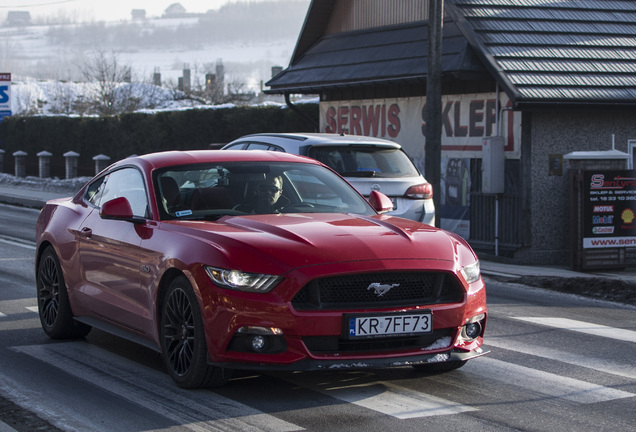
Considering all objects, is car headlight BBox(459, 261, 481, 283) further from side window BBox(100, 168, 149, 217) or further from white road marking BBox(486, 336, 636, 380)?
side window BBox(100, 168, 149, 217)

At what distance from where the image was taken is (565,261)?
1691cm

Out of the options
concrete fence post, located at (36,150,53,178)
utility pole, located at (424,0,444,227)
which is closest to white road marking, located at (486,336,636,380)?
utility pole, located at (424,0,444,227)

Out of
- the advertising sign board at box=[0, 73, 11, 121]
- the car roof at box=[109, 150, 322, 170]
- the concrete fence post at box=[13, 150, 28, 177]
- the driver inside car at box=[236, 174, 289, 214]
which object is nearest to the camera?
the driver inside car at box=[236, 174, 289, 214]

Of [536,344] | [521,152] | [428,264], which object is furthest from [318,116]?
[428,264]

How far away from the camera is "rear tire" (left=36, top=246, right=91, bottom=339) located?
820 cm

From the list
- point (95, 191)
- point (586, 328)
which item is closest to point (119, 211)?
point (95, 191)

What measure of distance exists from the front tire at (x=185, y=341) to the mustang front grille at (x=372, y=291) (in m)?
0.69

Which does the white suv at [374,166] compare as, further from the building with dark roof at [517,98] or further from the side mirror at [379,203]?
the side mirror at [379,203]

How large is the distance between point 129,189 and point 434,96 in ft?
29.7

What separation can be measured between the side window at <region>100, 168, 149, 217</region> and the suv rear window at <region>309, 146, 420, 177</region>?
4.53 meters

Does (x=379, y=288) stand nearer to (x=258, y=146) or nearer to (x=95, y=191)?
(x=95, y=191)

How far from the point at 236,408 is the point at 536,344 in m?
3.14

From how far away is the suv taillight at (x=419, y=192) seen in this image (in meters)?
12.5

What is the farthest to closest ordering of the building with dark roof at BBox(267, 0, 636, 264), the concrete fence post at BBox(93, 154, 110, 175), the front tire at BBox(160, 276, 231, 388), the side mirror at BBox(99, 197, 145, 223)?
the concrete fence post at BBox(93, 154, 110, 175) < the building with dark roof at BBox(267, 0, 636, 264) < the side mirror at BBox(99, 197, 145, 223) < the front tire at BBox(160, 276, 231, 388)
